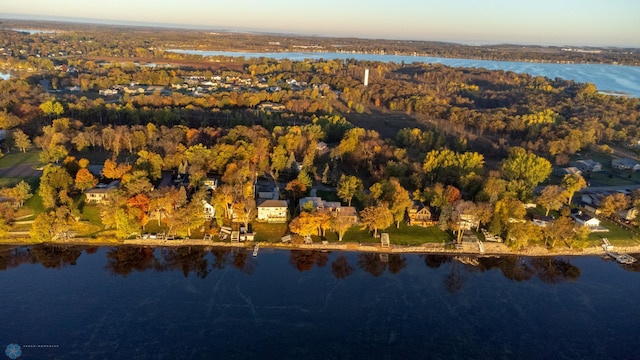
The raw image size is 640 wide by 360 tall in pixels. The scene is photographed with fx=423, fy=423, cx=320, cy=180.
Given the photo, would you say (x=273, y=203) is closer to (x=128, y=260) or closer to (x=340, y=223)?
(x=340, y=223)

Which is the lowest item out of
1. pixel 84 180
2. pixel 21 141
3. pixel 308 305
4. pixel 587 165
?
pixel 308 305

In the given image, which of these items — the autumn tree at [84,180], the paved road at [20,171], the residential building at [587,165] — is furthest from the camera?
the residential building at [587,165]

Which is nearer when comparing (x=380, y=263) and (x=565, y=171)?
(x=380, y=263)

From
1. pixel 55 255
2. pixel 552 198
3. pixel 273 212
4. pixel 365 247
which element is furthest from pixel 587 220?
pixel 55 255

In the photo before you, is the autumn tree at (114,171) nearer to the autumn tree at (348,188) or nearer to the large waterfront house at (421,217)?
the autumn tree at (348,188)

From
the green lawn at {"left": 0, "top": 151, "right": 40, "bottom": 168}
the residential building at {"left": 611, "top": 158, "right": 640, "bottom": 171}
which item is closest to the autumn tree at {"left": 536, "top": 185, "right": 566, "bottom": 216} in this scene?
the residential building at {"left": 611, "top": 158, "right": 640, "bottom": 171}


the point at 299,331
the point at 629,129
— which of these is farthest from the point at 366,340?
the point at 629,129

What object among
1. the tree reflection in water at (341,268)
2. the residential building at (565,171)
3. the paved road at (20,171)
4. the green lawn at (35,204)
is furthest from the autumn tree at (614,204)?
the paved road at (20,171)
